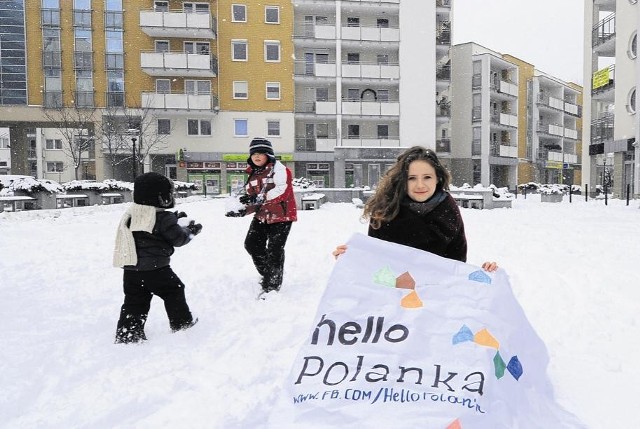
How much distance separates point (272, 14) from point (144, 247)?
36.3m

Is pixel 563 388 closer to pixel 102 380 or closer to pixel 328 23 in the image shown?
pixel 102 380

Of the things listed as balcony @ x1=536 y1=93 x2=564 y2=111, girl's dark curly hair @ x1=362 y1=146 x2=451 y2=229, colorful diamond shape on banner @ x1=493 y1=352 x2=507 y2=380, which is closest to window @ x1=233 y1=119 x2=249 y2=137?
balcony @ x1=536 y1=93 x2=564 y2=111

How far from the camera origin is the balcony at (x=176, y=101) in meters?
34.6

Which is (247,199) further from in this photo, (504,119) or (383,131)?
(504,119)

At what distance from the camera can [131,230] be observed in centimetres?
370

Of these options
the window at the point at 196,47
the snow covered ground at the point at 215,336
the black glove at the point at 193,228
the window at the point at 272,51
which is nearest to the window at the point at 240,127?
the window at the point at 272,51

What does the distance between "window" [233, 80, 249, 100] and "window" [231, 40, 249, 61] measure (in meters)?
1.75

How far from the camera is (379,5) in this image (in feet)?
121

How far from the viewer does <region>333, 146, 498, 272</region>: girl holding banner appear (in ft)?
9.99

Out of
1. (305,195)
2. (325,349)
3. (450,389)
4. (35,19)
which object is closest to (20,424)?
(325,349)

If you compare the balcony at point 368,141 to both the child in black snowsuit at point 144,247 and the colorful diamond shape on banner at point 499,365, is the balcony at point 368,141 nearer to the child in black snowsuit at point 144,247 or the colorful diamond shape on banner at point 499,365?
the child in black snowsuit at point 144,247

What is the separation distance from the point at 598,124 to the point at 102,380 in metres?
32.4

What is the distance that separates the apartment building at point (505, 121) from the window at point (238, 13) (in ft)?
64.1

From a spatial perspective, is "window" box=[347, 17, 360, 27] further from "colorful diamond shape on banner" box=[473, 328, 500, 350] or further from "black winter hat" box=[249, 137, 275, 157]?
"colorful diamond shape on banner" box=[473, 328, 500, 350]
